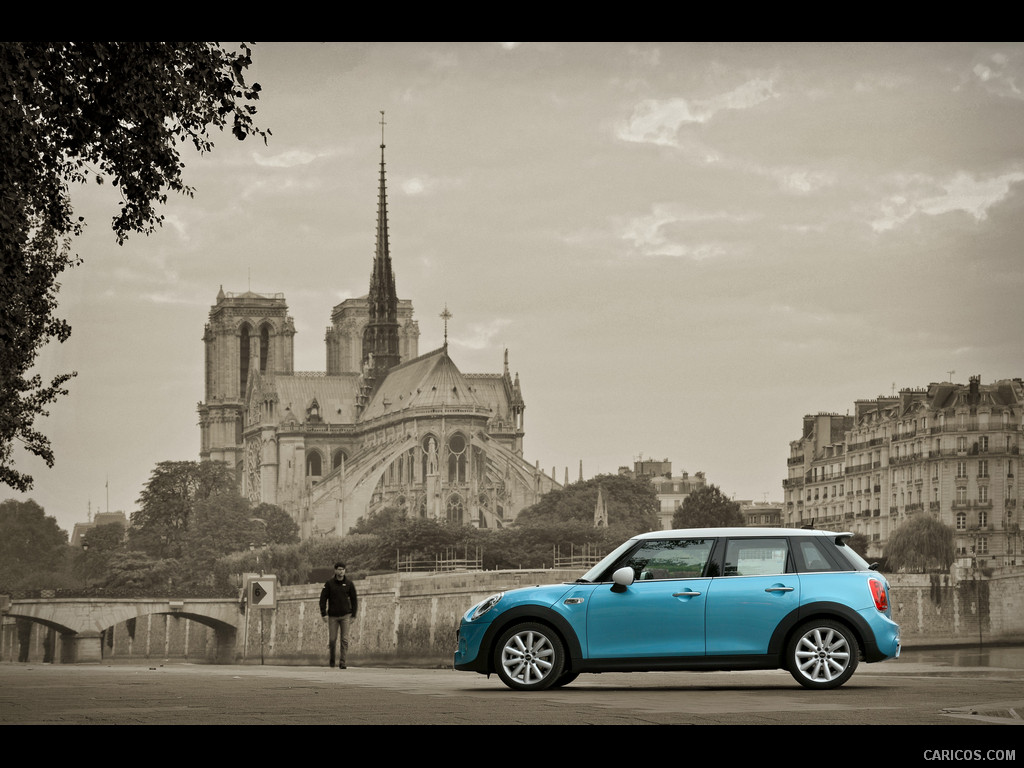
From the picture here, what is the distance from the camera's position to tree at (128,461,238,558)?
128375mm

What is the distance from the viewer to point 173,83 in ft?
48.6

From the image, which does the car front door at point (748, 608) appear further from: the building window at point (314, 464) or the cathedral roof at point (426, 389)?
the building window at point (314, 464)

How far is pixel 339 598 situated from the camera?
21.9 m

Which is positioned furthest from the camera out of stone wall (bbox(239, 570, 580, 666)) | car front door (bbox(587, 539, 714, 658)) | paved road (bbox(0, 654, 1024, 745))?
stone wall (bbox(239, 570, 580, 666))

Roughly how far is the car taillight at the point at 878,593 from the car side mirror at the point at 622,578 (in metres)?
2.02

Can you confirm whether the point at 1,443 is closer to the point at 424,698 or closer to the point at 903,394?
the point at 424,698

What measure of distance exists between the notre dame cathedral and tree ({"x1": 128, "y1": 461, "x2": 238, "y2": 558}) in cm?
1027

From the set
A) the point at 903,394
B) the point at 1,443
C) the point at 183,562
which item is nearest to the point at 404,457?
the point at 183,562

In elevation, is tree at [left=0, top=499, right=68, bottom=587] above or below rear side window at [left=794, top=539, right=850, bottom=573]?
above

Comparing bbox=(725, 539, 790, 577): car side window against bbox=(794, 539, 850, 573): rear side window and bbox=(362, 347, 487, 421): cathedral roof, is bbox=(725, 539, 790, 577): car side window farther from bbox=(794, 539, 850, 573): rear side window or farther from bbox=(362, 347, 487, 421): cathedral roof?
bbox=(362, 347, 487, 421): cathedral roof

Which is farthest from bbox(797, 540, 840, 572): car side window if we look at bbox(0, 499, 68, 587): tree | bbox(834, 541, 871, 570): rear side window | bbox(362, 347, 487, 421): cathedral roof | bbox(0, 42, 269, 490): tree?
bbox(362, 347, 487, 421): cathedral roof

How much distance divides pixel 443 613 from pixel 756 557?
5416cm

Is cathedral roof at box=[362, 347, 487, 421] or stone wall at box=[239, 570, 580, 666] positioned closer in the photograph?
stone wall at box=[239, 570, 580, 666]
